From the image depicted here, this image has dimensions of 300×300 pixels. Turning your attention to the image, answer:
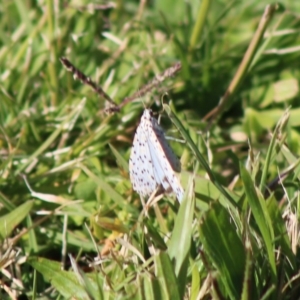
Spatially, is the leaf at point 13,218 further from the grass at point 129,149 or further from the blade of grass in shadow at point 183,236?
the blade of grass in shadow at point 183,236

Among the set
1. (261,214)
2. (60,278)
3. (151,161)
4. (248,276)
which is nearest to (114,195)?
(151,161)

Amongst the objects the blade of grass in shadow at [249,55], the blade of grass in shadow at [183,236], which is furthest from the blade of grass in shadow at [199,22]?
the blade of grass in shadow at [183,236]

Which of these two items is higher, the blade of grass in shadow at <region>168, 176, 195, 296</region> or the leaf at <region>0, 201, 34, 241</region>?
the leaf at <region>0, 201, 34, 241</region>

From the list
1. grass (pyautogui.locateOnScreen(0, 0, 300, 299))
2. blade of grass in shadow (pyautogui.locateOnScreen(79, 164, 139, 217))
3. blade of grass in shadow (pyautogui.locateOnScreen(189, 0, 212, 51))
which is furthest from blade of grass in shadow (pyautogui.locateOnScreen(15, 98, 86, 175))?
blade of grass in shadow (pyautogui.locateOnScreen(189, 0, 212, 51))

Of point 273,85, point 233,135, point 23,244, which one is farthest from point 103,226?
point 273,85

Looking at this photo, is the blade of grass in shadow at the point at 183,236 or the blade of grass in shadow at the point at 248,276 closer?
the blade of grass in shadow at the point at 248,276

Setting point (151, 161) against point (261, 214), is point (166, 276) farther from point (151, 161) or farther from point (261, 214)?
point (151, 161)

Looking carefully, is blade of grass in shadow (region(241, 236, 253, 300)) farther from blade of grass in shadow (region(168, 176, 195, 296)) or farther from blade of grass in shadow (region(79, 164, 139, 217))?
blade of grass in shadow (region(79, 164, 139, 217))

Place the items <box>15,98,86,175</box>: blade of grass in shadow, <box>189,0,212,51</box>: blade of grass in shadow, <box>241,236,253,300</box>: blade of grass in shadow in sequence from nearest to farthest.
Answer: <box>241,236,253,300</box>: blade of grass in shadow → <box>15,98,86,175</box>: blade of grass in shadow → <box>189,0,212,51</box>: blade of grass in shadow
